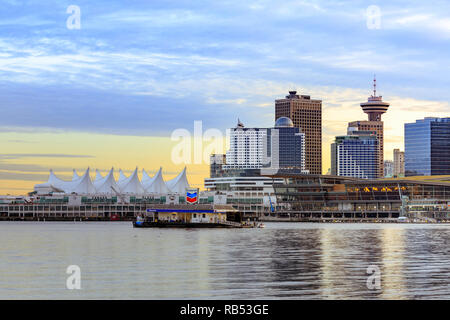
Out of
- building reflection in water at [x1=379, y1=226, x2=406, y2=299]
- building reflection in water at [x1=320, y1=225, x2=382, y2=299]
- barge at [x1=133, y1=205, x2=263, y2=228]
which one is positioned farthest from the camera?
barge at [x1=133, y1=205, x2=263, y2=228]

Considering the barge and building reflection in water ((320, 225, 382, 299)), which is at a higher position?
building reflection in water ((320, 225, 382, 299))

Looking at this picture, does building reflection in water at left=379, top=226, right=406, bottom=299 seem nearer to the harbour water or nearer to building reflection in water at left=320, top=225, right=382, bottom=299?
the harbour water

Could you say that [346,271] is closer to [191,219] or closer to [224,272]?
[224,272]

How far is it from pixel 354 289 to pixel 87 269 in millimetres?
20188

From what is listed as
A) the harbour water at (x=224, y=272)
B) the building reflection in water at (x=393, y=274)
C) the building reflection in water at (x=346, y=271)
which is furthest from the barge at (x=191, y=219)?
the building reflection in water at (x=393, y=274)

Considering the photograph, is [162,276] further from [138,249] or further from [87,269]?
[138,249]

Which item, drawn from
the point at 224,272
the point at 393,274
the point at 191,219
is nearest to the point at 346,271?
the point at 393,274

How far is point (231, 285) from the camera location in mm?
42188

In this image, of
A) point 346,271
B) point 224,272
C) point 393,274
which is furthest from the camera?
point 346,271

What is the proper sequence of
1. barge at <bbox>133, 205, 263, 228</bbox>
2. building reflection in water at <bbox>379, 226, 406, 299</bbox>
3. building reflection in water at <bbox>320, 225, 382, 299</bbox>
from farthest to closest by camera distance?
barge at <bbox>133, 205, 263, 228</bbox> < building reflection in water at <bbox>379, 226, 406, 299</bbox> < building reflection in water at <bbox>320, 225, 382, 299</bbox>

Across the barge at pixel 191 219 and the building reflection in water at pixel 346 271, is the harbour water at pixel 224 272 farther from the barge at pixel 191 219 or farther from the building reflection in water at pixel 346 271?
the barge at pixel 191 219

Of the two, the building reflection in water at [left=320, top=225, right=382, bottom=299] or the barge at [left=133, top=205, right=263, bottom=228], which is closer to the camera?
the building reflection in water at [left=320, top=225, right=382, bottom=299]

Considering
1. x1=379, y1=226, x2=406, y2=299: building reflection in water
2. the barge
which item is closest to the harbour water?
x1=379, y1=226, x2=406, y2=299: building reflection in water
